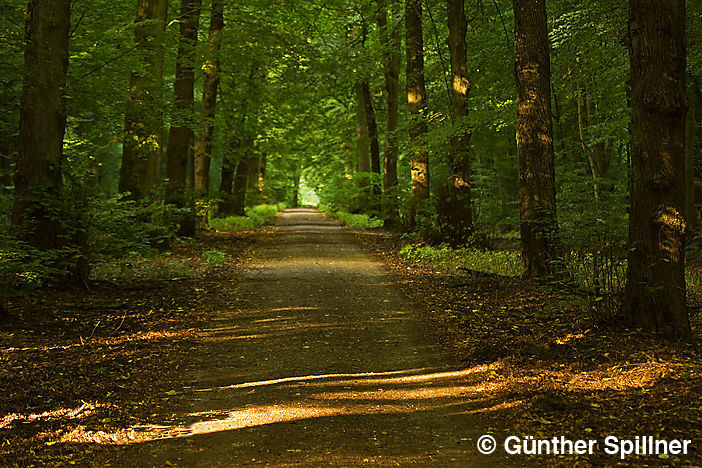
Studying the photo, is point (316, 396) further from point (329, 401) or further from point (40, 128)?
point (40, 128)

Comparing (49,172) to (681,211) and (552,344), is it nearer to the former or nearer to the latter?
(552,344)

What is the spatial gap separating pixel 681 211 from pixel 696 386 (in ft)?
6.66

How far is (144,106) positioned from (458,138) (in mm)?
7086

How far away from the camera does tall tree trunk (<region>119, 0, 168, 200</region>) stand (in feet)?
38.3

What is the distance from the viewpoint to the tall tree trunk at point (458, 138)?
15242 mm

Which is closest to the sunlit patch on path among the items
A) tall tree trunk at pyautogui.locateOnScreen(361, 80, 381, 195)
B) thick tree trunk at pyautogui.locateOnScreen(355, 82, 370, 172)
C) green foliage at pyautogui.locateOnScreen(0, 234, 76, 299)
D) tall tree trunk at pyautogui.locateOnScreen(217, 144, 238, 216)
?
green foliage at pyautogui.locateOnScreen(0, 234, 76, 299)

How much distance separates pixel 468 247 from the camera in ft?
50.7

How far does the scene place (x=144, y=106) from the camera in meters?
11.9

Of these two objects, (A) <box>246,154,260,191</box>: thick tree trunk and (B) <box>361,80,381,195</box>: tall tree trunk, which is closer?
(B) <box>361,80,381,195</box>: tall tree trunk

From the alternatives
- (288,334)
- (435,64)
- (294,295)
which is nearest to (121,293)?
(294,295)

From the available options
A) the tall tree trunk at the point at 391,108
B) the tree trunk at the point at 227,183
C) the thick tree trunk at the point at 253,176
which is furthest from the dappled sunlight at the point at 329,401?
the thick tree trunk at the point at 253,176

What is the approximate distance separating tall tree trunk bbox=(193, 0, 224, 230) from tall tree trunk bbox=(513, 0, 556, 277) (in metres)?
8.80

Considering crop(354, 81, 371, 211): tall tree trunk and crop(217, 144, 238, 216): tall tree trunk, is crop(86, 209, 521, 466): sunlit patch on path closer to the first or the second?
crop(217, 144, 238, 216): tall tree trunk

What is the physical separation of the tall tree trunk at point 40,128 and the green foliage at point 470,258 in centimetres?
770
